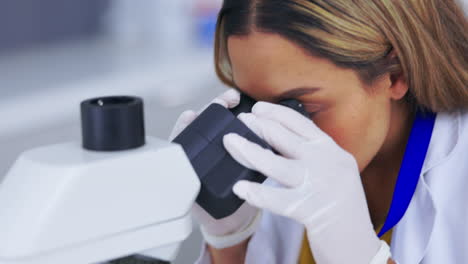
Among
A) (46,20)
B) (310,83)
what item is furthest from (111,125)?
(46,20)

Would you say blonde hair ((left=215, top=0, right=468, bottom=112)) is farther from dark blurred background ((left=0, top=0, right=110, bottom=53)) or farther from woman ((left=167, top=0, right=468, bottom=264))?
dark blurred background ((left=0, top=0, right=110, bottom=53))

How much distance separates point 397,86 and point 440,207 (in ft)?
0.71

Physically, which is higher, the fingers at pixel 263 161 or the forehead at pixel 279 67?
the forehead at pixel 279 67

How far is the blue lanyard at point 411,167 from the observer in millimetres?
1069

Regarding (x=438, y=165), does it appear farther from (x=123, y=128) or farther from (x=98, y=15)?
(x=98, y=15)

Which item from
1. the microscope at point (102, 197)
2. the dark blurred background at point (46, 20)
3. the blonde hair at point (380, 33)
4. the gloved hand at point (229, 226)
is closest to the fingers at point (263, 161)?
the microscope at point (102, 197)

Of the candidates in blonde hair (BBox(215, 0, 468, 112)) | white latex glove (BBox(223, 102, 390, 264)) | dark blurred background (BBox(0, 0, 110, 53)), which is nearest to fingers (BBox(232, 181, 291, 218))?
white latex glove (BBox(223, 102, 390, 264))

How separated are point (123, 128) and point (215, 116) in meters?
0.20

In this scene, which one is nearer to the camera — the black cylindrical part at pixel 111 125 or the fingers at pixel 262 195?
the black cylindrical part at pixel 111 125

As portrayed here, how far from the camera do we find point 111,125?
1.86ft

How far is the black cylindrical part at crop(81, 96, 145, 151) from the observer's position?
0.56m

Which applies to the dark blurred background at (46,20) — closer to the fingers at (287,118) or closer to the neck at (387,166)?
the neck at (387,166)

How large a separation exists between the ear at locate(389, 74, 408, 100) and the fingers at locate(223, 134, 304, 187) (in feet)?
1.06

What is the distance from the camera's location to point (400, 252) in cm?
105
